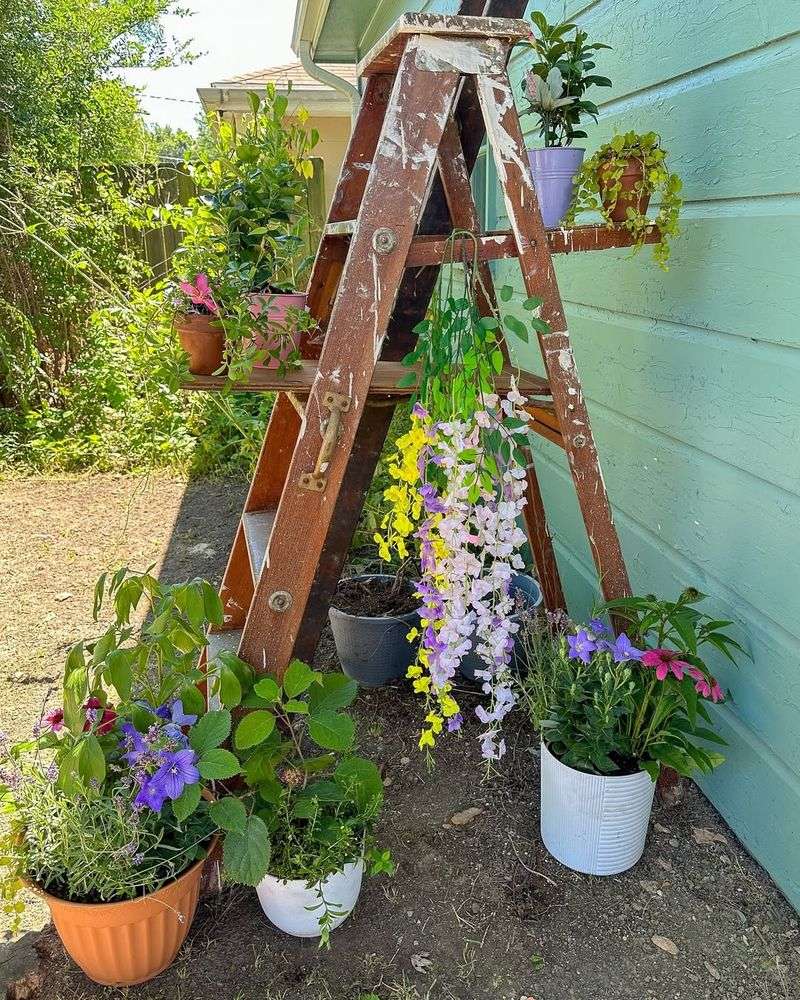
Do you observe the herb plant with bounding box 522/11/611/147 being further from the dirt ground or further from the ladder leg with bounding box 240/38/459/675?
the dirt ground

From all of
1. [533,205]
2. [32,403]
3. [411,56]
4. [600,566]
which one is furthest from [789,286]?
[32,403]

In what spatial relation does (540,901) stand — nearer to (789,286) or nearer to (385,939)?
(385,939)

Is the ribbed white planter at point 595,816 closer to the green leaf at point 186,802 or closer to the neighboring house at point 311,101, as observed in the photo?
the green leaf at point 186,802

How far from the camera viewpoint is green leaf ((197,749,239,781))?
4.69ft

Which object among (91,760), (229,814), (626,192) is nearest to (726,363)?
(626,192)

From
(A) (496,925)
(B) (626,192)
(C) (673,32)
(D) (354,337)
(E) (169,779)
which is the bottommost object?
(A) (496,925)

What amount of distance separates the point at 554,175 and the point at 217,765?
1407 mm

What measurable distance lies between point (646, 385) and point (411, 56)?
3.47 feet

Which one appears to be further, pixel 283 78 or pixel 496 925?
pixel 283 78

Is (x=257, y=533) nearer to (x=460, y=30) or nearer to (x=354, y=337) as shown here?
(x=354, y=337)

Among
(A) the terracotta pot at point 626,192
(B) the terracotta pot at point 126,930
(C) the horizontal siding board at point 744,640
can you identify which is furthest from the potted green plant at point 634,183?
(B) the terracotta pot at point 126,930

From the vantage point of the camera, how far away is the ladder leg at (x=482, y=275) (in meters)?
1.76

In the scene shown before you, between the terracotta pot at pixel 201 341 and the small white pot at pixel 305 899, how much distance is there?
41.9 inches

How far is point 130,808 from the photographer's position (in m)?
1.48
